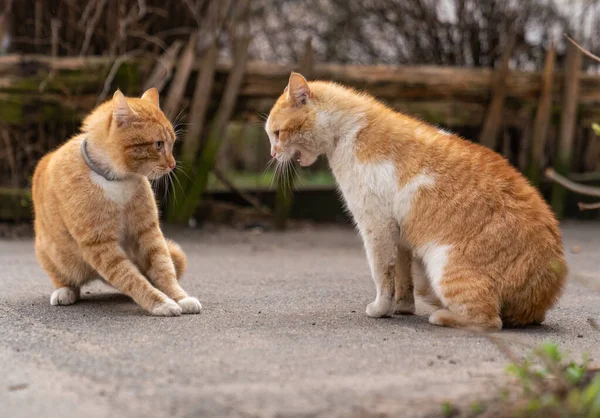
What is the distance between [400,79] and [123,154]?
4.77m

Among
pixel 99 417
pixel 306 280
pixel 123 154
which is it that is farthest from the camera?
pixel 306 280

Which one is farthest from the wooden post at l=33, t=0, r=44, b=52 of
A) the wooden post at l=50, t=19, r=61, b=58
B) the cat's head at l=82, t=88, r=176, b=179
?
the cat's head at l=82, t=88, r=176, b=179

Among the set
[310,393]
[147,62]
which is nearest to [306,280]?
[310,393]

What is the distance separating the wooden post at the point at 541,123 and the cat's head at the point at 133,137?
5448mm

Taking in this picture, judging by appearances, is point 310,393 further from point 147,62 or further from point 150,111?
point 147,62

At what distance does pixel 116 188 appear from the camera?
14.4ft

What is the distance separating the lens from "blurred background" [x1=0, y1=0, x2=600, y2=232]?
7770 mm

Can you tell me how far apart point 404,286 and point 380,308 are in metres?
0.28

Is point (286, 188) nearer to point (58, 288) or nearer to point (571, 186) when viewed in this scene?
point (58, 288)

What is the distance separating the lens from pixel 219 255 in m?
6.86

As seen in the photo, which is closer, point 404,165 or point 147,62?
point 404,165

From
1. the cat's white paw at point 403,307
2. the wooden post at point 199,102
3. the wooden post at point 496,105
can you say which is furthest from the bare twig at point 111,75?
the cat's white paw at point 403,307

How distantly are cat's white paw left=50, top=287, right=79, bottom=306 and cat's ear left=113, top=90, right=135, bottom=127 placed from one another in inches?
41.3

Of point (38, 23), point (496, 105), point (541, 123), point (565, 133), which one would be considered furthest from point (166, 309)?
point (565, 133)
